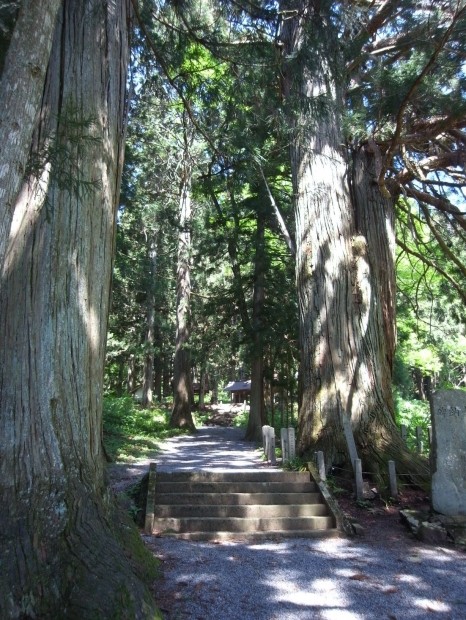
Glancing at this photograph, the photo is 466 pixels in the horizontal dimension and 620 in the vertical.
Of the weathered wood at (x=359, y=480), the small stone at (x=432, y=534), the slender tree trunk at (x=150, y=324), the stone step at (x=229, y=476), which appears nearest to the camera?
the small stone at (x=432, y=534)

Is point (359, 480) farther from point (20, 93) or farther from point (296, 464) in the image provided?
point (20, 93)

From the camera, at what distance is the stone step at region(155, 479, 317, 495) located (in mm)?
7026

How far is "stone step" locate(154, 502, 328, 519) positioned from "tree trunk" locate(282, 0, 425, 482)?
1848 mm

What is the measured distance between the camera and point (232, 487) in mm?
7117

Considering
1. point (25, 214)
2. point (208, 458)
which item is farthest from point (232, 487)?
point (208, 458)

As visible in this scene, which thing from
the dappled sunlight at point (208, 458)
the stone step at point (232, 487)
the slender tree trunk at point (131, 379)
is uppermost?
the slender tree trunk at point (131, 379)

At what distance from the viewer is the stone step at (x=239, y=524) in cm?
622

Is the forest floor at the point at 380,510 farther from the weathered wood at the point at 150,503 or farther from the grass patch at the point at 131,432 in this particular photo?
the grass patch at the point at 131,432

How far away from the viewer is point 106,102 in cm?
462

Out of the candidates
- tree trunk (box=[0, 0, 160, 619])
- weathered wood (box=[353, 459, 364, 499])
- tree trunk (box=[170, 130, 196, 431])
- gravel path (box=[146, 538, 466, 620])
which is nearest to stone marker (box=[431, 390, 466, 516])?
gravel path (box=[146, 538, 466, 620])

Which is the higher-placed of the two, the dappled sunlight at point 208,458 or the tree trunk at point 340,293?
the tree trunk at point 340,293

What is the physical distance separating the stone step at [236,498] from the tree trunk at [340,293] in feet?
5.30

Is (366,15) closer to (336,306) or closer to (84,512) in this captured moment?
(336,306)

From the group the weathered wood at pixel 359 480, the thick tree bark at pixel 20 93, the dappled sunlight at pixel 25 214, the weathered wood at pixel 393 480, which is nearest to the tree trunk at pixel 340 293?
the weathered wood at pixel 393 480
